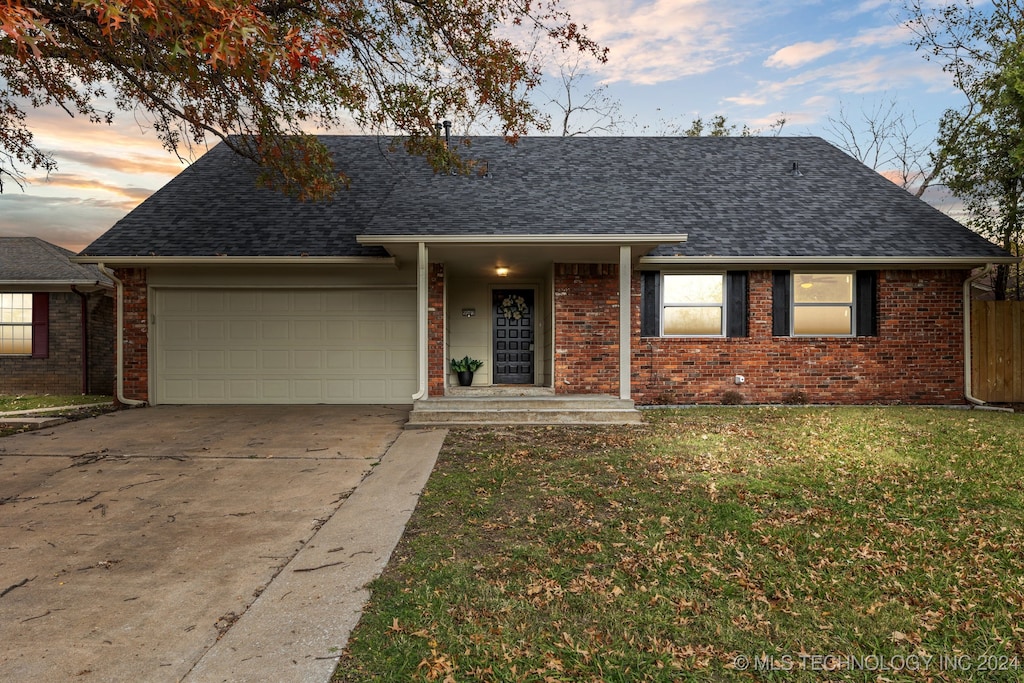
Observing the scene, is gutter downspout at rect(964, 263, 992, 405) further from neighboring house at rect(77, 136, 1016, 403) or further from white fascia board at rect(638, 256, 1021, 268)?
white fascia board at rect(638, 256, 1021, 268)

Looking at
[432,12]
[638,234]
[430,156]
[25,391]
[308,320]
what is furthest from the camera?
[25,391]

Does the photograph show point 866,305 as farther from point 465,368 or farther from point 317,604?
point 317,604

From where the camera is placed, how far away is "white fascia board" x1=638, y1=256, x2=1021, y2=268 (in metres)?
10.2

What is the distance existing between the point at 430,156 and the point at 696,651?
28.1ft

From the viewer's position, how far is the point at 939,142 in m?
13.2

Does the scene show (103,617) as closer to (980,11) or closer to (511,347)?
(511,347)

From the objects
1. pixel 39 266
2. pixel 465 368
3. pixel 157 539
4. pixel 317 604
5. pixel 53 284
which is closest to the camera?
pixel 317 604

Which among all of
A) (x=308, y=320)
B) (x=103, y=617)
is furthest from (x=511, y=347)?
(x=103, y=617)

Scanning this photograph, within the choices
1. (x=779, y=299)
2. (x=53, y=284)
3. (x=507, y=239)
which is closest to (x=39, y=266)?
(x=53, y=284)

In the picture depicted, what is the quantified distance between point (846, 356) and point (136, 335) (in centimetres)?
1347

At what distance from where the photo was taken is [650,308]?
10633 millimetres

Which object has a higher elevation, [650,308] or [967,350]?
[650,308]

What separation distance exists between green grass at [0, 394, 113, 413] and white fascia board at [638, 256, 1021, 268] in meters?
11.6

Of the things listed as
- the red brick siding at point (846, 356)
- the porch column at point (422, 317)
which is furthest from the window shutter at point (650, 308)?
the porch column at point (422, 317)
